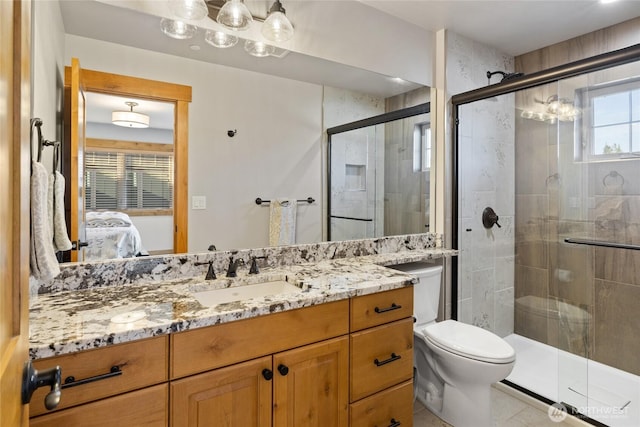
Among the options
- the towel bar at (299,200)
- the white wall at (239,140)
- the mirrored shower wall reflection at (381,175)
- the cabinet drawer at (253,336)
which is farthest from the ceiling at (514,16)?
the cabinet drawer at (253,336)

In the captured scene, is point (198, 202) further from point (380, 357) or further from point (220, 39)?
point (380, 357)

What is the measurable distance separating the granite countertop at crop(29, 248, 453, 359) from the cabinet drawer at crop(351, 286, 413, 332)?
4cm

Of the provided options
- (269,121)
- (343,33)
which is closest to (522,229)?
(343,33)

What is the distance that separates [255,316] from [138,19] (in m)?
1.34

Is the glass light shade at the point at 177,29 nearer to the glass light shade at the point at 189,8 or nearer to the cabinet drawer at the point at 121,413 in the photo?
the glass light shade at the point at 189,8

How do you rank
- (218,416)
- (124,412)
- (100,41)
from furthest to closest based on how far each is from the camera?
1. (100,41)
2. (218,416)
3. (124,412)

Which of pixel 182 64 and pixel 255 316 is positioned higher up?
pixel 182 64


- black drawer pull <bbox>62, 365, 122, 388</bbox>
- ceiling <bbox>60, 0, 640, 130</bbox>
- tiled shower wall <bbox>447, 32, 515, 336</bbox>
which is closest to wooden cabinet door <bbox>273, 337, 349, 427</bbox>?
black drawer pull <bbox>62, 365, 122, 388</bbox>

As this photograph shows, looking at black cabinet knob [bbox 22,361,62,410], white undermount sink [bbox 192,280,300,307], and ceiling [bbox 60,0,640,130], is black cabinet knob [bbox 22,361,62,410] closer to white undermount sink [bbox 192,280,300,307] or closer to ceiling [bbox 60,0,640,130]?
white undermount sink [bbox 192,280,300,307]

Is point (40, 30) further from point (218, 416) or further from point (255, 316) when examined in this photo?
point (218, 416)

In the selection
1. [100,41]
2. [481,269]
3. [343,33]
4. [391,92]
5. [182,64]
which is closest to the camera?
[100,41]

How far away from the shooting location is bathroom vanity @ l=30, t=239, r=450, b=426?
3.12 ft

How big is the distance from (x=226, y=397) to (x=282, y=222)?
940mm

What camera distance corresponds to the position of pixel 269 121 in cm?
185
